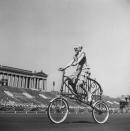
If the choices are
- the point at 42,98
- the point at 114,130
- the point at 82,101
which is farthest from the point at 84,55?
the point at 42,98

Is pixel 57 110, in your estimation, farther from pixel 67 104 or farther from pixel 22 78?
pixel 22 78

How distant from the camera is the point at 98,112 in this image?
27.0 ft

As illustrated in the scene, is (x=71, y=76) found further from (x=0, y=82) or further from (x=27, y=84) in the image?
(x=27, y=84)

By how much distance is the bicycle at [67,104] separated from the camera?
7316 millimetres

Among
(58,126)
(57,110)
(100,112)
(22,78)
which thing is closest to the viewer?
(58,126)

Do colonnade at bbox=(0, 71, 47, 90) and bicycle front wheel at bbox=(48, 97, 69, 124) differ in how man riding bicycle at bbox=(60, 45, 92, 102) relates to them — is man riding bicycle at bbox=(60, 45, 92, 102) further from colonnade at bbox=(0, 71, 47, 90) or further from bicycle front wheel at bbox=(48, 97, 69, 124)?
colonnade at bbox=(0, 71, 47, 90)

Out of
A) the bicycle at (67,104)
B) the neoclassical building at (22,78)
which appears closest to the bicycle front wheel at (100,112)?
the bicycle at (67,104)

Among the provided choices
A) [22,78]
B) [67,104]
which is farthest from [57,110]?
[22,78]

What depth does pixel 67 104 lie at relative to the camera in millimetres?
7559

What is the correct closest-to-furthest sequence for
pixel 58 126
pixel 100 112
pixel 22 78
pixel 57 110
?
pixel 58 126 < pixel 57 110 < pixel 100 112 < pixel 22 78

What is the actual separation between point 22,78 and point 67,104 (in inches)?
4699

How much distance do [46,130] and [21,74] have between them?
120265mm

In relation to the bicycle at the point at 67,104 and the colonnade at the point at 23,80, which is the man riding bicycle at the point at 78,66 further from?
the colonnade at the point at 23,80

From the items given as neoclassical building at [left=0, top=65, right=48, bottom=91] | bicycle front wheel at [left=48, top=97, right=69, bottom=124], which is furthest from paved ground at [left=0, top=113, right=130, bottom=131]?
neoclassical building at [left=0, top=65, right=48, bottom=91]
